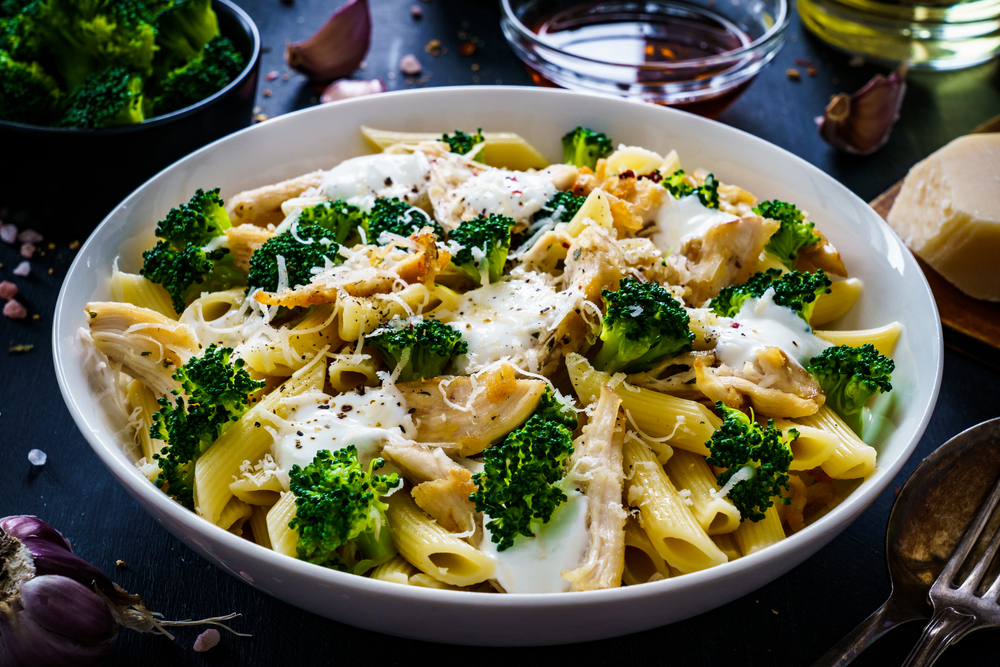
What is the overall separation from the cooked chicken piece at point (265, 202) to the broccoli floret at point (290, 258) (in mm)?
388

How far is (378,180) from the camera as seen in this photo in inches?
119

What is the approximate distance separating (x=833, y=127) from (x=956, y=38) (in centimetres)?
137

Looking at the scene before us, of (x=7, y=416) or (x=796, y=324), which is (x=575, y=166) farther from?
(x=7, y=416)

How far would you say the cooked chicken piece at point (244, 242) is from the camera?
281 cm

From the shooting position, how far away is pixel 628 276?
8.49ft

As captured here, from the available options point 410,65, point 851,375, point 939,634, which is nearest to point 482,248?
point 851,375

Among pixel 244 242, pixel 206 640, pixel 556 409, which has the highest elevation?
pixel 244 242

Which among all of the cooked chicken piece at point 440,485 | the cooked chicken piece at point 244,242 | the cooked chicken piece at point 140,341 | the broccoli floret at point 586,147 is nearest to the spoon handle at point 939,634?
the cooked chicken piece at point 440,485

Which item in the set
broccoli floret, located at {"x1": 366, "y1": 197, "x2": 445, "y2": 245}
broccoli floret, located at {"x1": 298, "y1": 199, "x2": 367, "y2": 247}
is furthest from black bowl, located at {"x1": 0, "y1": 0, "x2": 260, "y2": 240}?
broccoli floret, located at {"x1": 366, "y1": 197, "x2": 445, "y2": 245}

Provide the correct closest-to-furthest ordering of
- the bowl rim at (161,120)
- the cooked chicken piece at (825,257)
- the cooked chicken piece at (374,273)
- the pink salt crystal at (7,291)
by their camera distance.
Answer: the cooked chicken piece at (374,273) → the cooked chicken piece at (825,257) → the bowl rim at (161,120) → the pink salt crystal at (7,291)

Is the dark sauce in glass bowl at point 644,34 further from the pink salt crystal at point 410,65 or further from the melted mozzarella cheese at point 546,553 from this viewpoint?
the melted mozzarella cheese at point 546,553

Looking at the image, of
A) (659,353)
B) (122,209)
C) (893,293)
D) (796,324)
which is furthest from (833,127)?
(122,209)

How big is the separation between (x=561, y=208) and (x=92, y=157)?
77.7 inches

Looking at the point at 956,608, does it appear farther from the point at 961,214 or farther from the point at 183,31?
the point at 183,31
